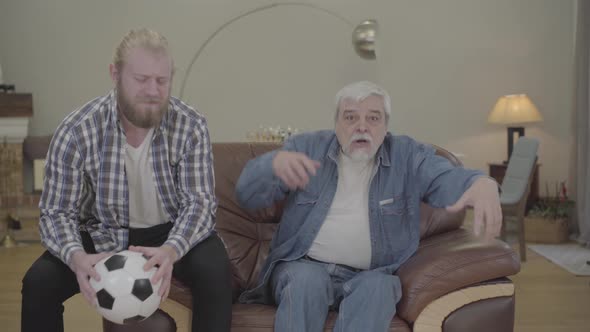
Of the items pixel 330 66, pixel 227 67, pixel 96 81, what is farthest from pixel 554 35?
pixel 96 81

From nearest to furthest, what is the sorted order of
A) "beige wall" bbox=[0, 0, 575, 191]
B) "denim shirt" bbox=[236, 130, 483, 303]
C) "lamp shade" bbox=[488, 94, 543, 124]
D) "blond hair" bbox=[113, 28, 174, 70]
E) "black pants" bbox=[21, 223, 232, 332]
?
"black pants" bbox=[21, 223, 232, 332] → "blond hair" bbox=[113, 28, 174, 70] → "denim shirt" bbox=[236, 130, 483, 303] → "lamp shade" bbox=[488, 94, 543, 124] → "beige wall" bbox=[0, 0, 575, 191]

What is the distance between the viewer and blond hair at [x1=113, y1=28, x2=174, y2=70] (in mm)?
2018

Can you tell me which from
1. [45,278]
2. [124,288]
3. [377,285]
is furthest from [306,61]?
[124,288]

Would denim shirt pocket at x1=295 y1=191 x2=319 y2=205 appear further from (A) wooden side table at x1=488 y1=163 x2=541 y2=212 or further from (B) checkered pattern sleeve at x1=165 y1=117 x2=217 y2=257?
(A) wooden side table at x1=488 y1=163 x2=541 y2=212

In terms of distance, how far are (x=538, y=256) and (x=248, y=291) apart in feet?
10.4

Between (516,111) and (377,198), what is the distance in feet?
12.4

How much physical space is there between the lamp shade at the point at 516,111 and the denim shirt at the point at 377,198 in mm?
3576

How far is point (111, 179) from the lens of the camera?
208 centimetres

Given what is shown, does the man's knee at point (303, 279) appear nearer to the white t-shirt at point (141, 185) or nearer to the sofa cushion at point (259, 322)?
A: the sofa cushion at point (259, 322)

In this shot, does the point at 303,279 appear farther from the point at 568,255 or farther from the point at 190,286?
the point at 568,255

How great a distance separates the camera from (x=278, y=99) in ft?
20.8

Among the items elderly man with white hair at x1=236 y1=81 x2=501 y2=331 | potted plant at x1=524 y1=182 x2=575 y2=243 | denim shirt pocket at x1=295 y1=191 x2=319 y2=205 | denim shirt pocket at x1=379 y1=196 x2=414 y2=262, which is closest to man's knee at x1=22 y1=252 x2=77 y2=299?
elderly man with white hair at x1=236 y1=81 x2=501 y2=331

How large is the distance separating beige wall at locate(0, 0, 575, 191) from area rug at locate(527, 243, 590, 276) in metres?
1.16

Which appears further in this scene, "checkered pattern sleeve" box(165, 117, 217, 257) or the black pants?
"checkered pattern sleeve" box(165, 117, 217, 257)
